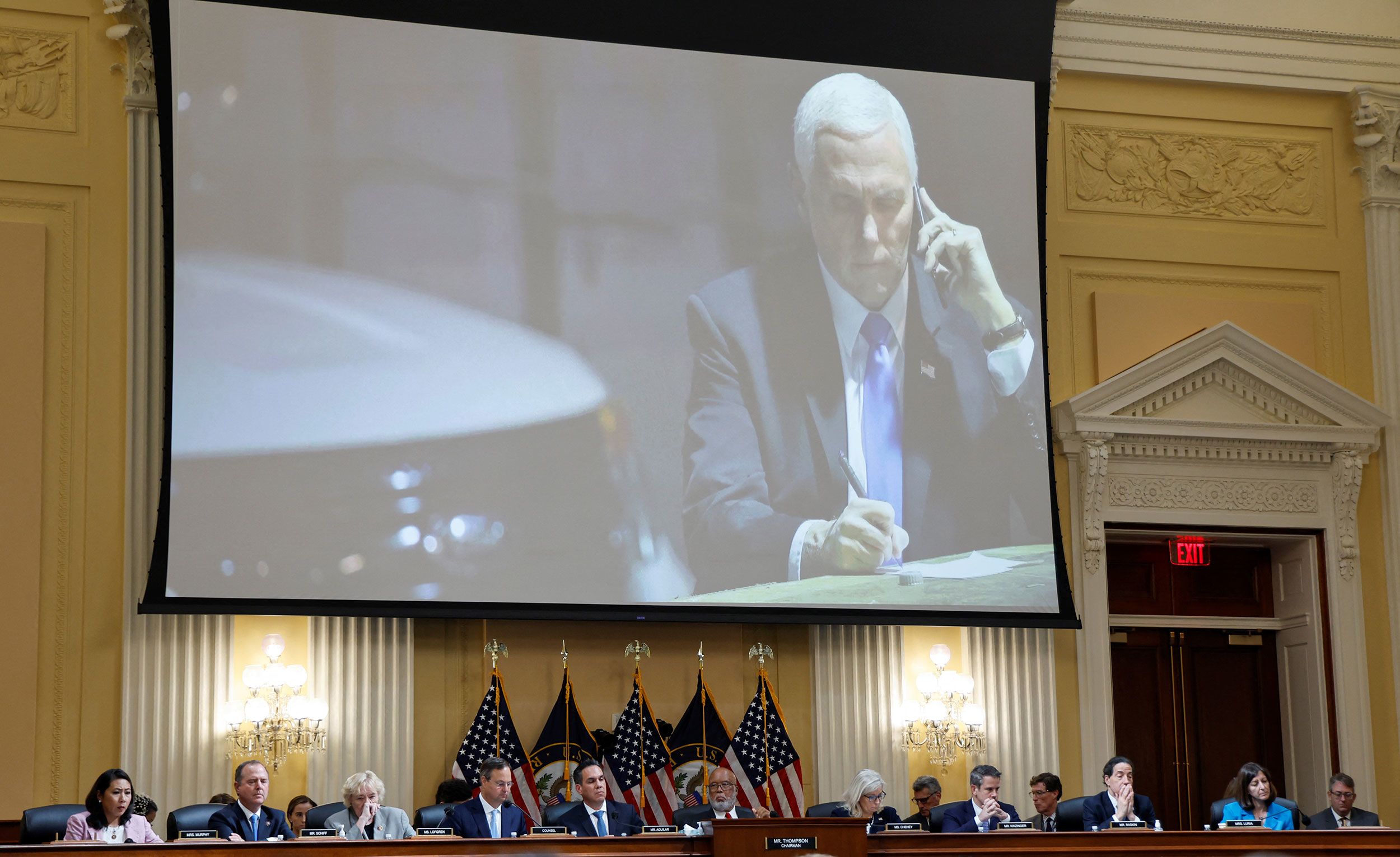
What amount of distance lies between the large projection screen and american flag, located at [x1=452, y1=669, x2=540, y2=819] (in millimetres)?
616

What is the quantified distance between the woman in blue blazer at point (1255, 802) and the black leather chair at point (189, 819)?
5.37 metres

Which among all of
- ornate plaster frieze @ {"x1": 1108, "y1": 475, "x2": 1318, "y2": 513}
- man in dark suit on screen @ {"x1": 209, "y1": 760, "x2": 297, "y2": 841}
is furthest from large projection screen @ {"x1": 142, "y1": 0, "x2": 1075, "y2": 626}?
man in dark suit on screen @ {"x1": 209, "y1": 760, "x2": 297, "y2": 841}

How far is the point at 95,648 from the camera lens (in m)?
9.70

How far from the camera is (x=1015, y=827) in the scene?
7977mm

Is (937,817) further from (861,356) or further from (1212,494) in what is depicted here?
(1212,494)

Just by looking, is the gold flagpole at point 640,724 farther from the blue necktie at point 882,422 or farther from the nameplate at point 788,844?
the nameplate at point 788,844

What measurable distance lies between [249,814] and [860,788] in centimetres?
334

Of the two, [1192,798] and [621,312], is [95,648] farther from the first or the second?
[1192,798]

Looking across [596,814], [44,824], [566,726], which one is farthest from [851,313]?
[44,824]

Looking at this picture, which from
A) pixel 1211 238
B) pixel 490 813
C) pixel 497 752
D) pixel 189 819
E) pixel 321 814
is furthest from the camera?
pixel 1211 238

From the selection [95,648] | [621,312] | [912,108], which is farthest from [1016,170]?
[95,648]

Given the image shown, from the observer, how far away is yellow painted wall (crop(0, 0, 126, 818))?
9.59m

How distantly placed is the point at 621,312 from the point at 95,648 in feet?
12.0

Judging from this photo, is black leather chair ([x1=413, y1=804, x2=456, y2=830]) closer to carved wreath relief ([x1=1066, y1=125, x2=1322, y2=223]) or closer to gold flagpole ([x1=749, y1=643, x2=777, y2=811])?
gold flagpole ([x1=749, y1=643, x2=777, y2=811])
